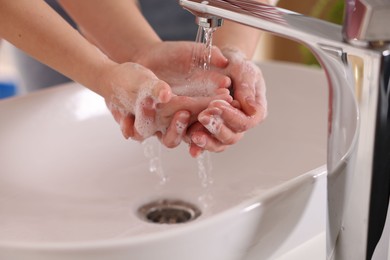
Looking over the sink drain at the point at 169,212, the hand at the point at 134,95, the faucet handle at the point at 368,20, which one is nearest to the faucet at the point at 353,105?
the faucet handle at the point at 368,20

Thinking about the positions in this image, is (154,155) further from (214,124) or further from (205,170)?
(214,124)

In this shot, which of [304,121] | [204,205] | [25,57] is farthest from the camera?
[25,57]

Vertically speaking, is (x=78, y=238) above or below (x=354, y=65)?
below

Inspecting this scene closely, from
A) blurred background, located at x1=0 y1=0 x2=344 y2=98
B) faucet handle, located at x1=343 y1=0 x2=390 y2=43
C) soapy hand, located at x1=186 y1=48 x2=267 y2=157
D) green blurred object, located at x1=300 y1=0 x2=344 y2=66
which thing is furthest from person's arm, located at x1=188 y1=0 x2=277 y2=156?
green blurred object, located at x1=300 y1=0 x2=344 y2=66

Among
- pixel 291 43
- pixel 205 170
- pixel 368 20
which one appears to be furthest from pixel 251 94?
pixel 291 43

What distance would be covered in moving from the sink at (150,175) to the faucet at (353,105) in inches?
2.6

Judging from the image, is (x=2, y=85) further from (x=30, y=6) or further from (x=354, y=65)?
(x=354, y=65)

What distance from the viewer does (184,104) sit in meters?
0.69

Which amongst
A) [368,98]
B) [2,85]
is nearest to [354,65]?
[368,98]

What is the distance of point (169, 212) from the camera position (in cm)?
78

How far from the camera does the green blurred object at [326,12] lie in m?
1.50

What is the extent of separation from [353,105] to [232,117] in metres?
0.18

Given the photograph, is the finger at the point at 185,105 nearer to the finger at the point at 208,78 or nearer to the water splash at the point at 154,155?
the finger at the point at 208,78

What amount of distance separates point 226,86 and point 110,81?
121 millimetres
